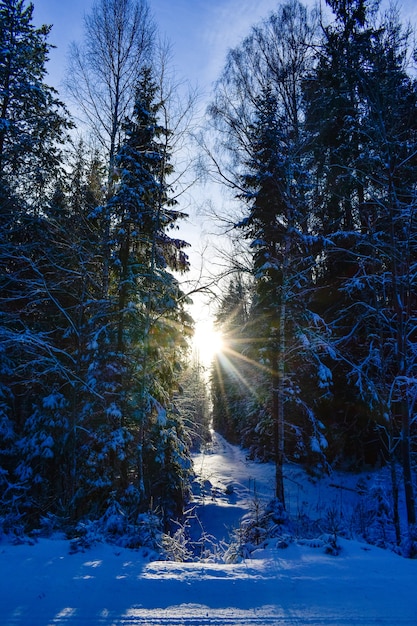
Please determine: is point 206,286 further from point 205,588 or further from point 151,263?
point 205,588

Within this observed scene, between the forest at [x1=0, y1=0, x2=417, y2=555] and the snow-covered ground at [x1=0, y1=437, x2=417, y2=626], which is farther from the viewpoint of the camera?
the forest at [x1=0, y1=0, x2=417, y2=555]

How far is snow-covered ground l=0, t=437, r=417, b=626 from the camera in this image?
2631 millimetres

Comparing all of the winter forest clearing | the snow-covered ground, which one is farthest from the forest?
the snow-covered ground

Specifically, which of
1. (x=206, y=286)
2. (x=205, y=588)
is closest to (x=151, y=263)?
(x=206, y=286)

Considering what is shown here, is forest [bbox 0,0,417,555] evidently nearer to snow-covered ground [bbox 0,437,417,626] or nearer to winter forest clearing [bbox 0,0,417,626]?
winter forest clearing [bbox 0,0,417,626]

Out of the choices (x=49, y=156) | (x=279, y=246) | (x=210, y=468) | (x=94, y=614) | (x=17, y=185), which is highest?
(x=49, y=156)

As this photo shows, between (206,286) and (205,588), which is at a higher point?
(206,286)

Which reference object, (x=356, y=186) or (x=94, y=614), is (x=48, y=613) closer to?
(x=94, y=614)

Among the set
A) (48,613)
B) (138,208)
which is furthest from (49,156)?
(48,613)

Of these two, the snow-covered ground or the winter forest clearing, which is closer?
the snow-covered ground

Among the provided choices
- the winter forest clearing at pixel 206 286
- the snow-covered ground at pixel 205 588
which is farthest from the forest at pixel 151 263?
the snow-covered ground at pixel 205 588

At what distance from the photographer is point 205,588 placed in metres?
3.04

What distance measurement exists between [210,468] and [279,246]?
13976mm

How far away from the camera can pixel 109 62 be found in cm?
1028
